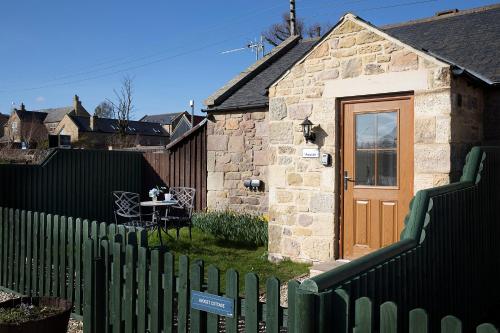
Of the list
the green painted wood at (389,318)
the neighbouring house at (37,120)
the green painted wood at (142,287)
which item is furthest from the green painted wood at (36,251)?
the neighbouring house at (37,120)

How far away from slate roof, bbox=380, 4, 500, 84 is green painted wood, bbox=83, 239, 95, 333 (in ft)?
15.8

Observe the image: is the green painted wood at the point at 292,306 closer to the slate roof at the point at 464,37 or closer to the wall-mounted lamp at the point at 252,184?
the slate roof at the point at 464,37

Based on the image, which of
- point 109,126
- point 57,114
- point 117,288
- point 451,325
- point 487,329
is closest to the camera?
point 487,329

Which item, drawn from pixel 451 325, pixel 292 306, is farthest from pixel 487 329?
pixel 292 306

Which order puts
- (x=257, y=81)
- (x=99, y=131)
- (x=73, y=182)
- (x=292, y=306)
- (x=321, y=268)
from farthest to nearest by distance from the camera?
(x=99, y=131), (x=257, y=81), (x=73, y=182), (x=321, y=268), (x=292, y=306)

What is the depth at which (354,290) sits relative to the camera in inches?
102

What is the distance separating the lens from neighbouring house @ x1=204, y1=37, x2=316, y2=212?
10008 millimetres

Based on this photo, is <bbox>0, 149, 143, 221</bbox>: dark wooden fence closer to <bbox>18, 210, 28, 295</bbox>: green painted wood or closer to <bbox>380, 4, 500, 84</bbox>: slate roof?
<bbox>18, 210, 28, 295</bbox>: green painted wood

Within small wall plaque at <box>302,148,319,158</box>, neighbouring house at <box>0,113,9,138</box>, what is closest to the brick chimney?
neighbouring house at <box>0,113,9,138</box>

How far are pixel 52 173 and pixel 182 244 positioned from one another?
446 centimetres

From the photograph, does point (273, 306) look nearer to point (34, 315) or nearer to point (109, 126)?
point (34, 315)

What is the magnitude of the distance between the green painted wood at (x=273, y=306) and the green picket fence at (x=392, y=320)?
47 cm

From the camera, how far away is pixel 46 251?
16.9 feet

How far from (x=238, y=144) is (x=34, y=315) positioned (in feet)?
23.5
